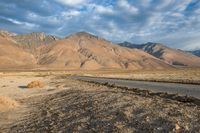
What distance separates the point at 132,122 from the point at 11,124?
300 inches

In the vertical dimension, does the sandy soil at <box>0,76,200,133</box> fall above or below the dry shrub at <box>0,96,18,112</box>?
above

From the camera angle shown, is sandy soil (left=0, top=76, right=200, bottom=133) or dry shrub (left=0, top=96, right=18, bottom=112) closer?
sandy soil (left=0, top=76, right=200, bottom=133)

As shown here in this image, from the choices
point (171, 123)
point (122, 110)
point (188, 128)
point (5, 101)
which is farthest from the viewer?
point (5, 101)

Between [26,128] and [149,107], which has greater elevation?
[149,107]

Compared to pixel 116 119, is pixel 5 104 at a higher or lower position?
lower

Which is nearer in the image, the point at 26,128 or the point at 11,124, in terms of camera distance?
the point at 26,128

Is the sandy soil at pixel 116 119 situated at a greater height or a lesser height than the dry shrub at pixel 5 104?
greater

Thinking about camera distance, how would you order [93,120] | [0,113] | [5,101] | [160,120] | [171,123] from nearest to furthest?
[171,123]
[160,120]
[93,120]
[0,113]
[5,101]

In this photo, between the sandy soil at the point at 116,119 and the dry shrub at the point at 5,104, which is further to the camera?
the dry shrub at the point at 5,104

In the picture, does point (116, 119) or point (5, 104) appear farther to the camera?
point (5, 104)

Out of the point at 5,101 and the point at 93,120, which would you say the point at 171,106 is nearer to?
the point at 93,120

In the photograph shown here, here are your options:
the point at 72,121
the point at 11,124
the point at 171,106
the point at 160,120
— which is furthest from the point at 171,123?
the point at 11,124

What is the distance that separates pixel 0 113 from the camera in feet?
69.4

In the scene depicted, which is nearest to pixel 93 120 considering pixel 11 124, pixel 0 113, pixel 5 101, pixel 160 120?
pixel 160 120
